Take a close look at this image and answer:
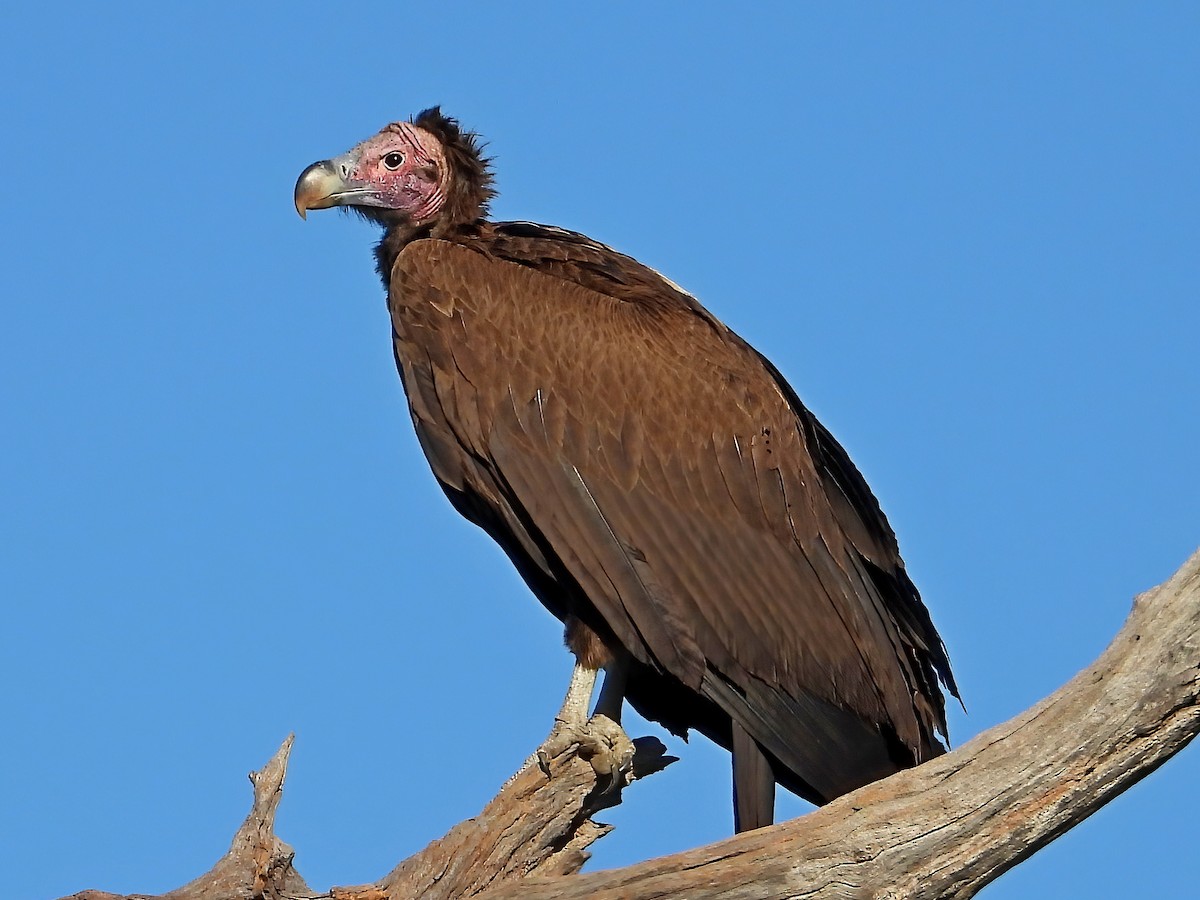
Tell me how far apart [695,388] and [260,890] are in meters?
2.63

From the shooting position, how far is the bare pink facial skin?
315 inches

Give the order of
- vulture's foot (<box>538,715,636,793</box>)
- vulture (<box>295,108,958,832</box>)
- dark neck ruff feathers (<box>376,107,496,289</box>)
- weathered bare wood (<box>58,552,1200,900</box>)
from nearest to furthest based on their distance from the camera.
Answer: weathered bare wood (<box>58,552,1200,900</box>) → vulture's foot (<box>538,715,636,793</box>) → vulture (<box>295,108,958,832</box>) → dark neck ruff feathers (<box>376,107,496,289</box>)

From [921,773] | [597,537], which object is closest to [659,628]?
[597,537]

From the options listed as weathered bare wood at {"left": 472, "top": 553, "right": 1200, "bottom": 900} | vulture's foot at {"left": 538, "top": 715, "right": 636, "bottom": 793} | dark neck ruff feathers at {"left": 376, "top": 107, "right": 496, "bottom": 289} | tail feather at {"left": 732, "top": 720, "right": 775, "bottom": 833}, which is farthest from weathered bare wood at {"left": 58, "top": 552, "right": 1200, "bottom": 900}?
dark neck ruff feathers at {"left": 376, "top": 107, "right": 496, "bottom": 289}

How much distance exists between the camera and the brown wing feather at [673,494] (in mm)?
6469

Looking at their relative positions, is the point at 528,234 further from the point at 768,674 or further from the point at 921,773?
the point at 921,773

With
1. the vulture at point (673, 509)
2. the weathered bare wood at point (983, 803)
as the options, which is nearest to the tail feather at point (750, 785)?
the vulture at point (673, 509)

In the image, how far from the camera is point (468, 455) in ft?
22.2

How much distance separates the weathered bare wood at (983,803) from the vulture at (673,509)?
2.56 ft

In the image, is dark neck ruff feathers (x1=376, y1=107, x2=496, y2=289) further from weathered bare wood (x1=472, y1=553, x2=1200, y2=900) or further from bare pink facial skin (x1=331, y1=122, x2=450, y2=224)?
weathered bare wood (x1=472, y1=553, x2=1200, y2=900)

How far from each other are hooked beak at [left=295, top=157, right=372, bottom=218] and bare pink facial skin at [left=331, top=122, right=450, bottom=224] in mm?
18

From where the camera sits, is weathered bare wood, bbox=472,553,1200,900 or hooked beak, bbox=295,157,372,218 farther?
hooked beak, bbox=295,157,372,218

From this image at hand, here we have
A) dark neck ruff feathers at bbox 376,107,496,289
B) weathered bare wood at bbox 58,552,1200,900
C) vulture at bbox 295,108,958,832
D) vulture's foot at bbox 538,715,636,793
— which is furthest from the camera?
dark neck ruff feathers at bbox 376,107,496,289

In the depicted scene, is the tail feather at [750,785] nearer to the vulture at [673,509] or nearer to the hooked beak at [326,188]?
the vulture at [673,509]
